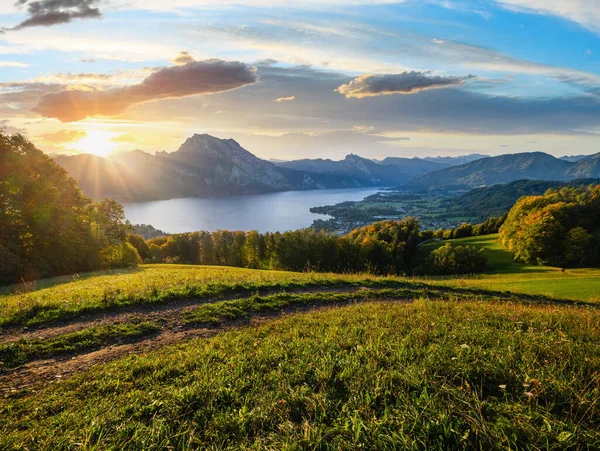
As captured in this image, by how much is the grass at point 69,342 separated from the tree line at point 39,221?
2222cm

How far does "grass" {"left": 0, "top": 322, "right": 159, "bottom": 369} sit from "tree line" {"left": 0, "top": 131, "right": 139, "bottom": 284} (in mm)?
22220

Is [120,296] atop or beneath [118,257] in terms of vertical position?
atop

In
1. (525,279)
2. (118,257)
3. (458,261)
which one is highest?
(118,257)

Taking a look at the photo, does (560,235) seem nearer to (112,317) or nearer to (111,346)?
(112,317)

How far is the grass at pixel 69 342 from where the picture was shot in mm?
7409

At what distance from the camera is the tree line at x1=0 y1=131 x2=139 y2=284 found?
83.0 feet

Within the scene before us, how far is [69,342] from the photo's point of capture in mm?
8180

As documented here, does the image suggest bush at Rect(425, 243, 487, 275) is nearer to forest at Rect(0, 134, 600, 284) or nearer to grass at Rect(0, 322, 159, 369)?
forest at Rect(0, 134, 600, 284)

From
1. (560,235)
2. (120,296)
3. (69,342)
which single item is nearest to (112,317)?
(120,296)

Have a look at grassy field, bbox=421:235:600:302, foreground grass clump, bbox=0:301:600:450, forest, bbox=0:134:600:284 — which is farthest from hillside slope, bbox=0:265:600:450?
grassy field, bbox=421:235:600:302

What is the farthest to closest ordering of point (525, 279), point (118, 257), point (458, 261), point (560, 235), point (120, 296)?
point (458, 261), point (560, 235), point (118, 257), point (525, 279), point (120, 296)

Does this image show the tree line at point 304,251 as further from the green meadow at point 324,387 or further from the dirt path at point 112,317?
the green meadow at point 324,387

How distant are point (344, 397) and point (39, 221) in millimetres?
34240

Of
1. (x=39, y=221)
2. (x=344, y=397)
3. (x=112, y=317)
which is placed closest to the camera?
(x=344, y=397)
